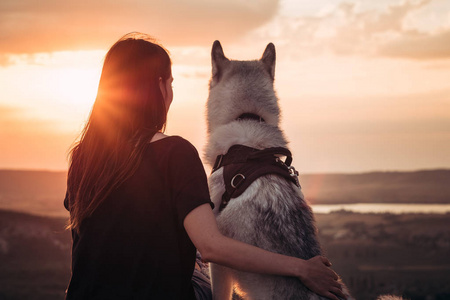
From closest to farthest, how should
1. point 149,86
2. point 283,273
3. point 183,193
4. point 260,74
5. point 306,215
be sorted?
point 183,193, point 283,273, point 149,86, point 306,215, point 260,74

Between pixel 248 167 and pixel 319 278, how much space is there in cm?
112

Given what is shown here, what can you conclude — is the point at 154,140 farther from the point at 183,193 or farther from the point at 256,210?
the point at 256,210

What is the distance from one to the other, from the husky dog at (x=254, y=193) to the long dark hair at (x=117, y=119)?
1019 mm

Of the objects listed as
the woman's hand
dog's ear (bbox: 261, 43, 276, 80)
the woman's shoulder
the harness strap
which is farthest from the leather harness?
dog's ear (bbox: 261, 43, 276, 80)

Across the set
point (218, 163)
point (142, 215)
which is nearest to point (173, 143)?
point (142, 215)

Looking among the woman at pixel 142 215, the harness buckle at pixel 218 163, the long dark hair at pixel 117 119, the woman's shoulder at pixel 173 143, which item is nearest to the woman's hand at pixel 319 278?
the woman at pixel 142 215

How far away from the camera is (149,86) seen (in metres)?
2.65

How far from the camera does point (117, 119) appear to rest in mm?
2609

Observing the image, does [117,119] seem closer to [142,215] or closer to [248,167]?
[142,215]

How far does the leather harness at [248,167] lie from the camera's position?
3.35 m

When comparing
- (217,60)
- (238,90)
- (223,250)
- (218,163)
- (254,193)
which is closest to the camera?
(223,250)

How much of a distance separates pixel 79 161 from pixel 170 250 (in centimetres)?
86

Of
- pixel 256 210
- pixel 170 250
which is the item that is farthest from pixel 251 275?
pixel 170 250

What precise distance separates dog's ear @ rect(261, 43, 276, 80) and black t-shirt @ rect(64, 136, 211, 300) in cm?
246
